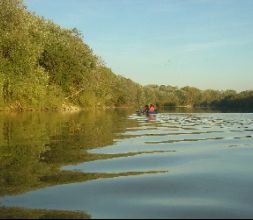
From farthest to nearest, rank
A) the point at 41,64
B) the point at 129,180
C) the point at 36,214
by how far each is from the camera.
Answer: the point at 41,64
the point at 129,180
the point at 36,214

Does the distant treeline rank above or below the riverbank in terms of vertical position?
above

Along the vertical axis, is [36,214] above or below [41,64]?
below

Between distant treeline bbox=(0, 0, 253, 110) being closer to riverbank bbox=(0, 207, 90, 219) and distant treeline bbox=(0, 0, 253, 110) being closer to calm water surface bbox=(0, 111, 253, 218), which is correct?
calm water surface bbox=(0, 111, 253, 218)

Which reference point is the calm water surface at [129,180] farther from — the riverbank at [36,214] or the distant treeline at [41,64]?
the distant treeline at [41,64]

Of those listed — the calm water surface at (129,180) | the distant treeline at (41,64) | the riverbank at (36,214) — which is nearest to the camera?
the riverbank at (36,214)

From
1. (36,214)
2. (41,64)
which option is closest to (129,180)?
(36,214)

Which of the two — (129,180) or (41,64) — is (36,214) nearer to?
(129,180)

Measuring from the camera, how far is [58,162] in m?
9.16

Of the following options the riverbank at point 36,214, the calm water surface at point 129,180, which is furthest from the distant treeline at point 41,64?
the riverbank at point 36,214

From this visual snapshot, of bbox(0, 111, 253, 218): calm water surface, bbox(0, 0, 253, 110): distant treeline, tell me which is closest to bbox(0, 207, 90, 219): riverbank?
bbox(0, 111, 253, 218): calm water surface

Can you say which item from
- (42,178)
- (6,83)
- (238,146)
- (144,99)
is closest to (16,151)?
(42,178)

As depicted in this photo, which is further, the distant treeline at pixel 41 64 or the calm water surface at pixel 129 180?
the distant treeline at pixel 41 64

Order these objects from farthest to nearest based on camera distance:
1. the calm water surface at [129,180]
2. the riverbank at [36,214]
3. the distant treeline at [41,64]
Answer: the distant treeline at [41,64] → the calm water surface at [129,180] → the riverbank at [36,214]

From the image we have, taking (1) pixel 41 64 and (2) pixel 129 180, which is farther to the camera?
(1) pixel 41 64
